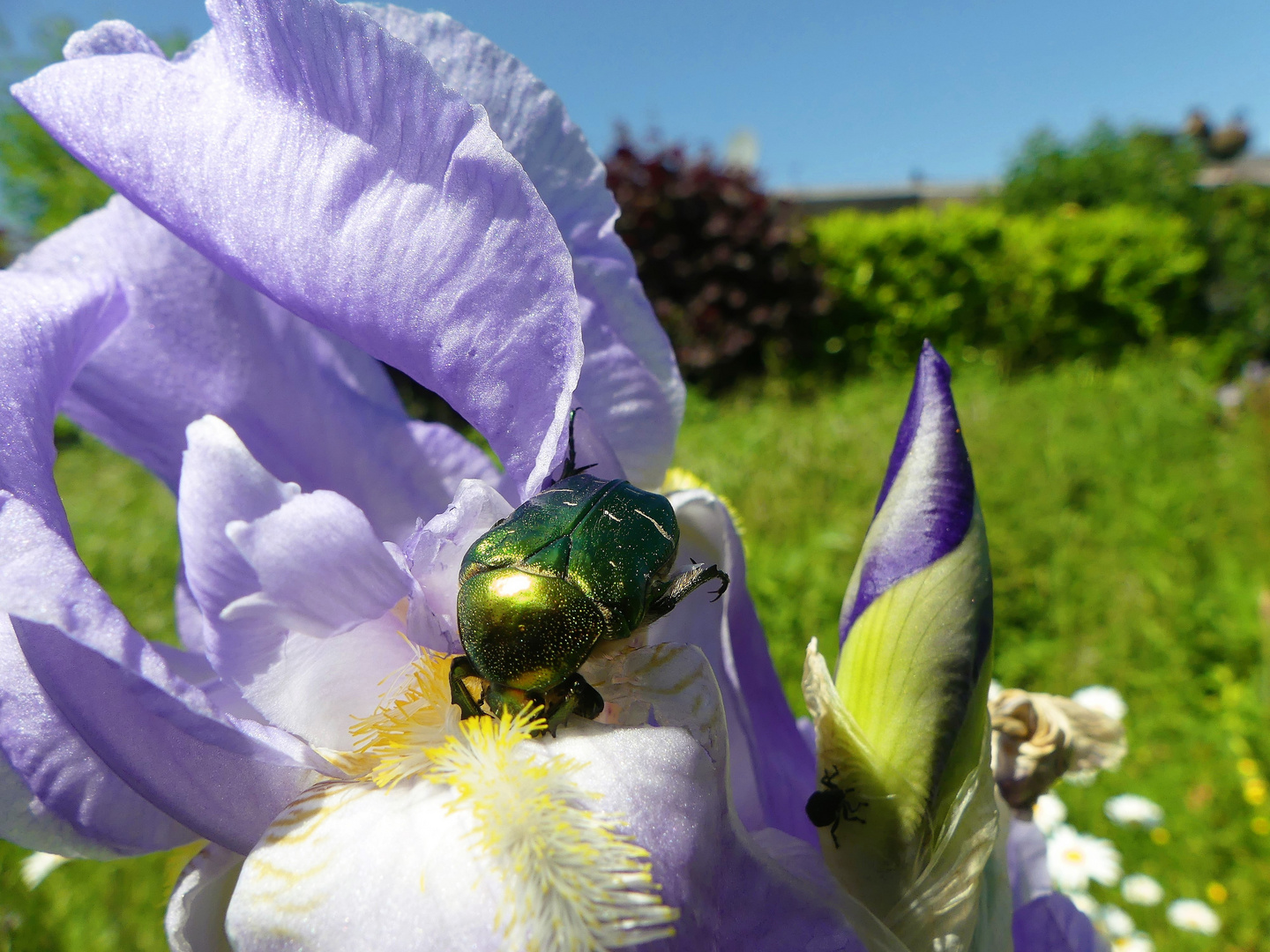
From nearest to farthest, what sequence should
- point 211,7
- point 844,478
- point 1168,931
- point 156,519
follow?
1. point 211,7
2. point 1168,931
3. point 844,478
4. point 156,519

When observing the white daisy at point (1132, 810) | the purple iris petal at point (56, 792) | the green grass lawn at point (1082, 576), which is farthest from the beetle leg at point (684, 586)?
the white daisy at point (1132, 810)

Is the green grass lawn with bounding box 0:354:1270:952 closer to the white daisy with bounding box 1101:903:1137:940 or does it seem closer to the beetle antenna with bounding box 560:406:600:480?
the white daisy with bounding box 1101:903:1137:940

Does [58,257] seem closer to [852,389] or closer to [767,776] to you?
[767,776]

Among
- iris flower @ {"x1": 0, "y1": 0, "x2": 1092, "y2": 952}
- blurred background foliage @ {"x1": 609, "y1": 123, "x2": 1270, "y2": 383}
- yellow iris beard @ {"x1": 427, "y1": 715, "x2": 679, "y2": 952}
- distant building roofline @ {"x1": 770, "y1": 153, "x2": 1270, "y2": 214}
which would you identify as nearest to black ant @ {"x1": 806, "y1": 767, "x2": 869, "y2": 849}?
iris flower @ {"x1": 0, "y1": 0, "x2": 1092, "y2": 952}

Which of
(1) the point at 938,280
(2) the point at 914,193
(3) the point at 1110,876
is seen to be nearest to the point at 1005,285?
(1) the point at 938,280

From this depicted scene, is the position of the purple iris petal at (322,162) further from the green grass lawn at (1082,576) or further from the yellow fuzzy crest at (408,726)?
the green grass lawn at (1082,576)

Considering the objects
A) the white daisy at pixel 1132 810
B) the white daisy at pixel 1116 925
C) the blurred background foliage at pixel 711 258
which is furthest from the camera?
the blurred background foliage at pixel 711 258

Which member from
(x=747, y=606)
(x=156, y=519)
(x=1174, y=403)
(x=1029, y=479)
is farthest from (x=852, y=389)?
(x=747, y=606)

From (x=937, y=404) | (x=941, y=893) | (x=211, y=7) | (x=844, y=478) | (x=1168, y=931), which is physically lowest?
(x=1168, y=931)
